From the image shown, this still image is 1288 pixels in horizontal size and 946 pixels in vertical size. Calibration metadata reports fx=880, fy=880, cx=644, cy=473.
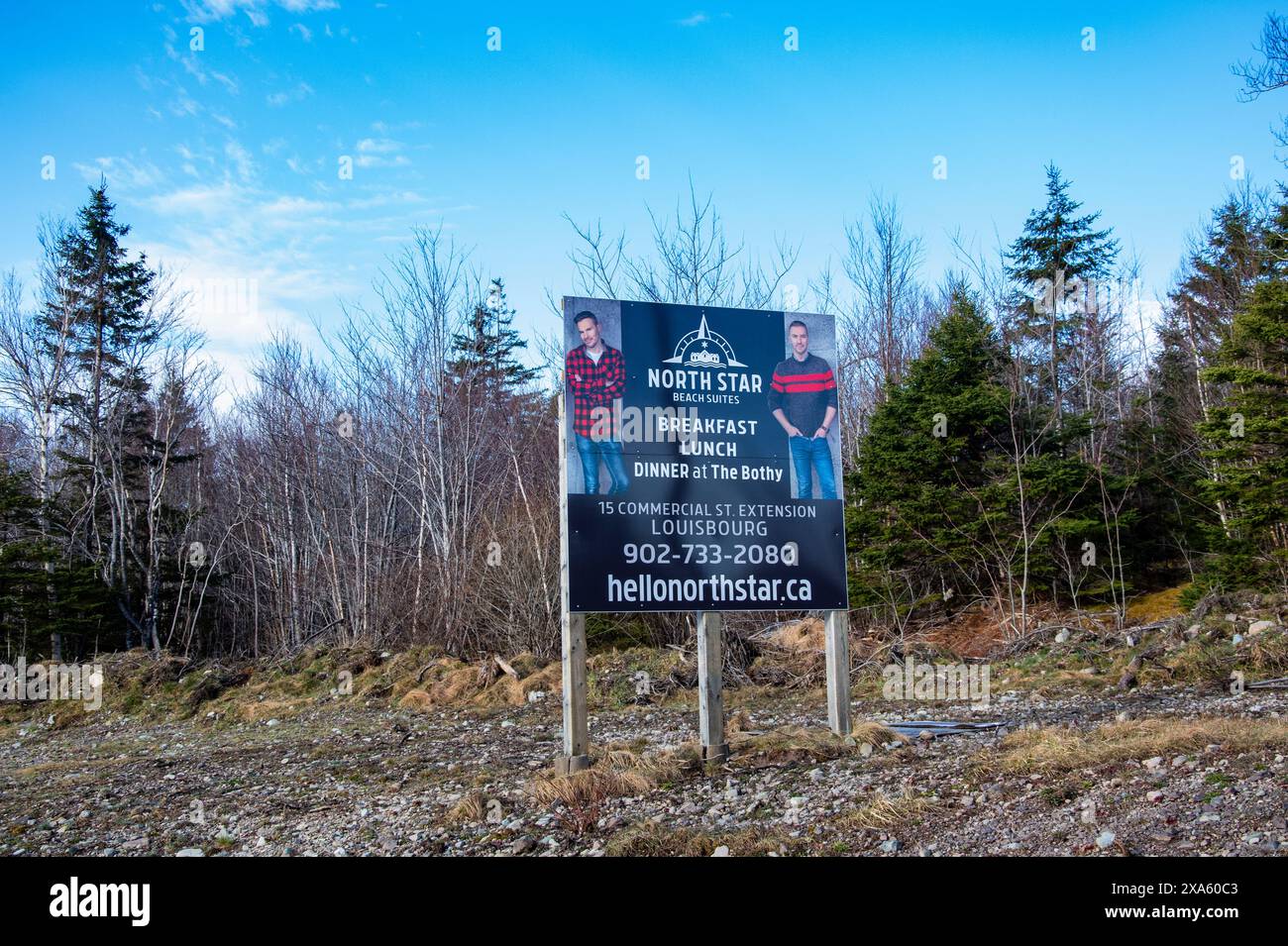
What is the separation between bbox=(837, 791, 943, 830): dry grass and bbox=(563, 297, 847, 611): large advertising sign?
230cm

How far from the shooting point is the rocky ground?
4.54m

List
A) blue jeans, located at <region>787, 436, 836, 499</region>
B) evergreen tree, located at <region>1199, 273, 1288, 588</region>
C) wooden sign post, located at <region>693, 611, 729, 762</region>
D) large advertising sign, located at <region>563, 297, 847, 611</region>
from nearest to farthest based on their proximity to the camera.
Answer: large advertising sign, located at <region>563, 297, 847, 611</region> → wooden sign post, located at <region>693, 611, 729, 762</region> → blue jeans, located at <region>787, 436, 836, 499</region> → evergreen tree, located at <region>1199, 273, 1288, 588</region>

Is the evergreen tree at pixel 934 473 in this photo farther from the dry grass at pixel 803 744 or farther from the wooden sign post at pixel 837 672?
the dry grass at pixel 803 744

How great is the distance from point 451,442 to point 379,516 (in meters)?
3.93

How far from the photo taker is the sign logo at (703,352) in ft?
24.2

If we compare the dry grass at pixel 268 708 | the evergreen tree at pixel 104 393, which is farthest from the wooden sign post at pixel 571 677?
the evergreen tree at pixel 104 393

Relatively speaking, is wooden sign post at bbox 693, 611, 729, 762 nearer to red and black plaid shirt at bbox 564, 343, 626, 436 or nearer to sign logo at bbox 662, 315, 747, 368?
red and black plaid shirt at bbox 564, 343, 626, 436

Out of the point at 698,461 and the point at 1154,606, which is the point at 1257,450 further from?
the point at 698,461

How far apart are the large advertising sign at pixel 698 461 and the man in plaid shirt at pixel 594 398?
11 mm

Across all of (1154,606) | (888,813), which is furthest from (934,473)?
(888,813)

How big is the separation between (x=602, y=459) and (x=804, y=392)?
194 cm

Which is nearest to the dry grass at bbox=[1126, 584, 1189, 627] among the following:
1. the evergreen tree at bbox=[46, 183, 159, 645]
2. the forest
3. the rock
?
the forest

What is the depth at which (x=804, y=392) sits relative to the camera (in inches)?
303

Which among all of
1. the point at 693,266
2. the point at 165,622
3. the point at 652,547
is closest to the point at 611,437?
the point at 652,547
